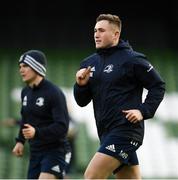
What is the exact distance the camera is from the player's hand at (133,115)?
19.9 ft

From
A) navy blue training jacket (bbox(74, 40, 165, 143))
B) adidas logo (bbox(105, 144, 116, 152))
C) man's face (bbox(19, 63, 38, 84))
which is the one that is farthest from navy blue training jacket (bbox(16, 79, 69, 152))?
adidas logo (bbox(105, 144, 116, 152))

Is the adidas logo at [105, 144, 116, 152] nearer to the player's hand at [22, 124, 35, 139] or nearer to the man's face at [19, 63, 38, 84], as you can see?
the player's hand at [22, 124, 35, 139]

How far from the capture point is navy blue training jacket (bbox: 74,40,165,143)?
629 centimetres

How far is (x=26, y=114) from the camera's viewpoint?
788cm

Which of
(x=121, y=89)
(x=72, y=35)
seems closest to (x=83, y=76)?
(x=121, y=89)

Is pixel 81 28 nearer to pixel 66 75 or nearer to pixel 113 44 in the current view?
pixel 66 75

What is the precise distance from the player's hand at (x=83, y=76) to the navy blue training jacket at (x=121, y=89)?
0.09m

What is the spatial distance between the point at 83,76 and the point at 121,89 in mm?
377

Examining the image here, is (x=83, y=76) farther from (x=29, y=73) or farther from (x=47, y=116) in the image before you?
(x=29, y=73)

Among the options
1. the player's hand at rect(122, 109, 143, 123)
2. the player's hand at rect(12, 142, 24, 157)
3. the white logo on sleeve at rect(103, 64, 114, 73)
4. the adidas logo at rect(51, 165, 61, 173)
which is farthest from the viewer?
the player's hand at rect(12, 142, 24, 157)

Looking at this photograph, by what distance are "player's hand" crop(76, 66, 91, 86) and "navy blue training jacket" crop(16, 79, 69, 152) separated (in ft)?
4.05

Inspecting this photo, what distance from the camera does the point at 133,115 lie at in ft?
Answer: 19.9

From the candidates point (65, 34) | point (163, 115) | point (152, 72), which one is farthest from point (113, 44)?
point (65, 34)

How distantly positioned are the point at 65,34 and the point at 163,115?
4196 mm
